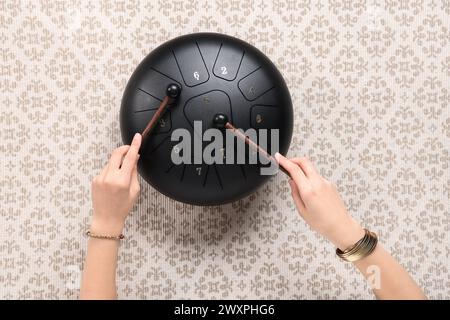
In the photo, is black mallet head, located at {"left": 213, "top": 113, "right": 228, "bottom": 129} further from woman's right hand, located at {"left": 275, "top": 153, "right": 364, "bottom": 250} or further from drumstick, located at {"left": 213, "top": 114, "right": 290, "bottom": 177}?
woman's right hand, located at {"left": 275, "top": 153, "right": 364, "bottom": 250}

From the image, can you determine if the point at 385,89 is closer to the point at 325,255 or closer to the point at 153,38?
the point at 325,255

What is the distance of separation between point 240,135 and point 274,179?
1.25 ft

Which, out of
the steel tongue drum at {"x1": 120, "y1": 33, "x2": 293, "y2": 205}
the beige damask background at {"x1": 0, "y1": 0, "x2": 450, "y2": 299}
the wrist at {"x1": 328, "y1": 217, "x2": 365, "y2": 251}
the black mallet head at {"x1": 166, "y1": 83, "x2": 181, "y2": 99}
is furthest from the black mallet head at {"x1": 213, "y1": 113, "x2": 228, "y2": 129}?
the beige damask background at {"x1": 0, "y1": 0, "x2": 450, "y2": 299}

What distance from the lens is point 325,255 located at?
4.57ft

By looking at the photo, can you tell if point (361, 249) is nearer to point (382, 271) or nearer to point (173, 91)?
point (382, 271)

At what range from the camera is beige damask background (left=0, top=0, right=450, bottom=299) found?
1378 mm

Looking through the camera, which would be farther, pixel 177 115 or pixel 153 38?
pixel 153 38

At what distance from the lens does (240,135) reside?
41.6 inches

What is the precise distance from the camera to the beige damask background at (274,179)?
1378 mm

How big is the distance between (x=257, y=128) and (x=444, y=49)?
0.72m

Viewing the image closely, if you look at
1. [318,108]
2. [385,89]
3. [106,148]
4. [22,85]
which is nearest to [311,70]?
[318,108]

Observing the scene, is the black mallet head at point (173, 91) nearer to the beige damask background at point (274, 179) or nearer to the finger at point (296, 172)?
the finger at point (296, 172)

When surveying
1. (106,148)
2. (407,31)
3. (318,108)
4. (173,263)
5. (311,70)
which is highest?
(407,31)

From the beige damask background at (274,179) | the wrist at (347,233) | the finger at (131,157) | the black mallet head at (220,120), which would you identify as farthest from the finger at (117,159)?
the wrist at (347,233)
